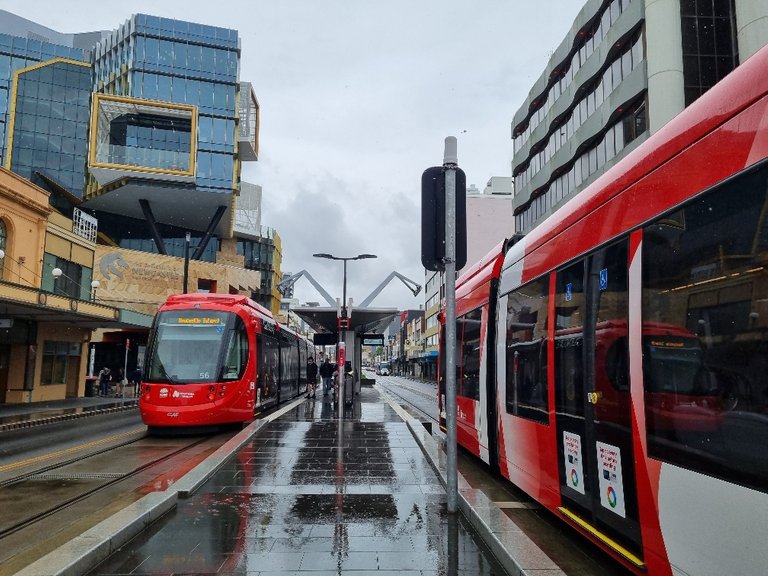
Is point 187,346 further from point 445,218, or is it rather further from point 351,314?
point 445,218

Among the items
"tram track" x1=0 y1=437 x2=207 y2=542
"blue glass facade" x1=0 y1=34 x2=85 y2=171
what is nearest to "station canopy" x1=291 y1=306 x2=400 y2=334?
"tram track" x1=0 y1=437 x2=207 y2=542

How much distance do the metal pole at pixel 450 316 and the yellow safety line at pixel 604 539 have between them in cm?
133

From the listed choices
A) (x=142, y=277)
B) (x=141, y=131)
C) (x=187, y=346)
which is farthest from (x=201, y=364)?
(x=141, y=131)

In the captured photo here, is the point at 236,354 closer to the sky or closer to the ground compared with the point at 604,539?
closer to the sky

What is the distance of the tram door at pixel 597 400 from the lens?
14.5 feet

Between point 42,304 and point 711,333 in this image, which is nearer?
point 711,333

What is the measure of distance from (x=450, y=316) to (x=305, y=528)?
2607 millimetres

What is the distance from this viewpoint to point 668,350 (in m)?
3.85

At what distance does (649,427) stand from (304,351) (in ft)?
103

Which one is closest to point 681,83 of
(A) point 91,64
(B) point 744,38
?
(B) point 744,38

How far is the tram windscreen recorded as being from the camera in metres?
14.7

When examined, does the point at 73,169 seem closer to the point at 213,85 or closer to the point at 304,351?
the point at 213,85

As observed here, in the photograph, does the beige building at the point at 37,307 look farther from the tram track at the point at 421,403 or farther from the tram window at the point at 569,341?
the tram window at the point at 569,341

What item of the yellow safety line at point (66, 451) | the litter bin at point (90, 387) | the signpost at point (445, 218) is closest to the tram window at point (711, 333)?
the signpost at point (445, 218)
